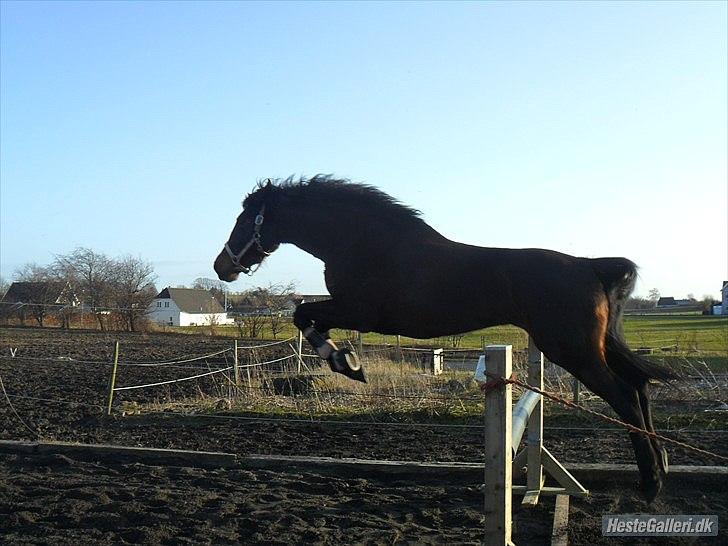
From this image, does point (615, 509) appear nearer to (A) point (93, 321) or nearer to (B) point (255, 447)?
(B) point (255, 447)

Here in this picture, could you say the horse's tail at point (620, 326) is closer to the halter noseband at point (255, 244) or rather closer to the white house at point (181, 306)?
the halter noseband at point (255, 244)

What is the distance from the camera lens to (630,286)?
13.7 ft

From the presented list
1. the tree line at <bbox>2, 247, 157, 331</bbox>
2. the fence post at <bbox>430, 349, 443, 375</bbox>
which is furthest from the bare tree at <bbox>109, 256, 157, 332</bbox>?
the fence post at <bbox>430, 349, 443, 375</bbox>

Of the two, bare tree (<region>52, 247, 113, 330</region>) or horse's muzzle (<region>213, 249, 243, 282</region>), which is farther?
bare tree (<region>52, 247, 113, 330</region>)

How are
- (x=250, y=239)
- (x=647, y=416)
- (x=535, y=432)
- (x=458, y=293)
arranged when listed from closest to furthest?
(x=458, y=293) < (x=647, y=416) < (x=250, y=239) < (x=535, y=432)

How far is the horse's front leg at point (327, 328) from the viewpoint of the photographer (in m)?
4.06

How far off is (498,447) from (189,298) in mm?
66199

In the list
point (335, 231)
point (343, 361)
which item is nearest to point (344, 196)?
point (335, 231)

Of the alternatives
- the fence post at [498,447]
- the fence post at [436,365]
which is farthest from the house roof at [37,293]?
the fence post at [498,447]

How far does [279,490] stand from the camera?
5.96 meters

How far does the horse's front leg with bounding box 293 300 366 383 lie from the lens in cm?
406

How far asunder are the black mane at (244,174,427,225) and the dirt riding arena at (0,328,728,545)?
207 centimetres

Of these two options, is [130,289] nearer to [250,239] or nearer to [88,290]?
[88,290]

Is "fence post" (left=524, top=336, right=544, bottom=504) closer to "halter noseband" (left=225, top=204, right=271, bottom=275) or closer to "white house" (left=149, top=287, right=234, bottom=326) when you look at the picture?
"halter noseband" (left=225, top=204, right=271, bottom=275)
